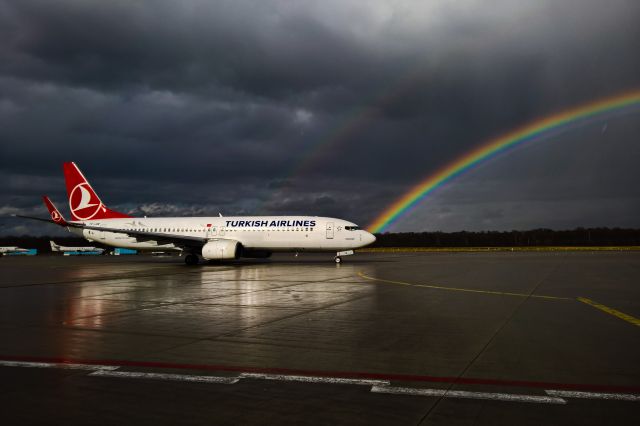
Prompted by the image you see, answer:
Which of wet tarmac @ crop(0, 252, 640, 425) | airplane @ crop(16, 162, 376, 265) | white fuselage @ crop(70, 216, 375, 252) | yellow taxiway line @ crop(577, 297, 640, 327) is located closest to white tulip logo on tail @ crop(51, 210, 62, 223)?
airplane @ crop(16, 162, 376, 265)

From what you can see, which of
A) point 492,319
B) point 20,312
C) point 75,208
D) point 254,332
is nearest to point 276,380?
point 254,332

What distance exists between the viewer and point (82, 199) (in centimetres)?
4681

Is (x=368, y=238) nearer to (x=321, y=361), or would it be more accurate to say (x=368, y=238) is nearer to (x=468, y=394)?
(x=321, y=361)

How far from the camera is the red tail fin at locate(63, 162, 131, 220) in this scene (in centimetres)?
4650

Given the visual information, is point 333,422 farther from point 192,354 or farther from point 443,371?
point 192,354

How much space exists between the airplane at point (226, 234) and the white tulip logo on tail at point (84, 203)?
0.70 meters

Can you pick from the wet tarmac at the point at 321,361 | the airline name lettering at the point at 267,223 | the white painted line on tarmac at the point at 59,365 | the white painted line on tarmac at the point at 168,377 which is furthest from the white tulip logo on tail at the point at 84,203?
the white painted line on tarmac at the point at 168,377

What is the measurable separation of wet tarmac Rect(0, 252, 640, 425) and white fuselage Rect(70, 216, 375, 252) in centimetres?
2096

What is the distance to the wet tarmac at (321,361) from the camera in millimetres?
5324

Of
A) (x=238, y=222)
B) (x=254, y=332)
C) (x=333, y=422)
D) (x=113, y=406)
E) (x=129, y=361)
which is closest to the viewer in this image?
(x=333, y=422)

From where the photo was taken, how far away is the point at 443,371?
274 inches

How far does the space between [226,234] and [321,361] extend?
3241 cm

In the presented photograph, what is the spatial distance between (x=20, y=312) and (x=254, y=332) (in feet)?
24.7

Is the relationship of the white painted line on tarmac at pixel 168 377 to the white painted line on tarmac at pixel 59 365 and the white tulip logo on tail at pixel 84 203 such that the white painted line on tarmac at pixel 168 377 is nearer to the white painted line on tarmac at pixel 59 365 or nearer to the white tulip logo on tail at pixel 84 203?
the white painted line on tarmac at pixel 59 365
